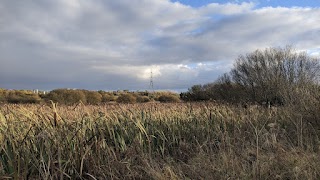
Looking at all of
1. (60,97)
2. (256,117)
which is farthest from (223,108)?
(60,97)

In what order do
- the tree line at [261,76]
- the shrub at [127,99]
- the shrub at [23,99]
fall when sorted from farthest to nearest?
the shrub at [23,99] < the shrub at [127,99] < the tree line at [261,76]

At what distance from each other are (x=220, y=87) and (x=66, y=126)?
25.3 metres

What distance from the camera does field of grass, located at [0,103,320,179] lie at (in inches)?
220

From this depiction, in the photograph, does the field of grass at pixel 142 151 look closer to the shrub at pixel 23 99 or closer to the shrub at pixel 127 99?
the shrub at pixel 127 99

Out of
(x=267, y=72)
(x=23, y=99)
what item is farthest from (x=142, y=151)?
(x=23, y=99)

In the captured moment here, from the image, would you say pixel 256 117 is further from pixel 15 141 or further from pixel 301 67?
pixel 301 67

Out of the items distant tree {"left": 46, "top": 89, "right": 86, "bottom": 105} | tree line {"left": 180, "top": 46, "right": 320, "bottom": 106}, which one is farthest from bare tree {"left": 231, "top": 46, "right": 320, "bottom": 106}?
distant tree {"left": 46, "top": 89, "right": 86, "bottom": 105}

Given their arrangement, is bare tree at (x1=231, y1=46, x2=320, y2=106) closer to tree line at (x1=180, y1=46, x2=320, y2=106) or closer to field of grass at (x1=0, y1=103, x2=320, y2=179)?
tree line at (x1=180, y1=46, x2=320, y2=106)

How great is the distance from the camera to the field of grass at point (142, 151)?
558 cm

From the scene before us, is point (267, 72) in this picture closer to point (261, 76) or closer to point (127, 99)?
point (261, 76)

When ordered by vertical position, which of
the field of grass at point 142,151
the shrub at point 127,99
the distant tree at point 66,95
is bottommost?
the field of grass at point 142,151

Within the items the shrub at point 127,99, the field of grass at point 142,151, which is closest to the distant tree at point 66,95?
the shrub at point 127,99

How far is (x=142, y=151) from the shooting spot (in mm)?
6855

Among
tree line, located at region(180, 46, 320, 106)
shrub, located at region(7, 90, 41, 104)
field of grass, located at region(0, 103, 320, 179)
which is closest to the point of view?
field of grass, located at region(0, 103, 320, 179)
